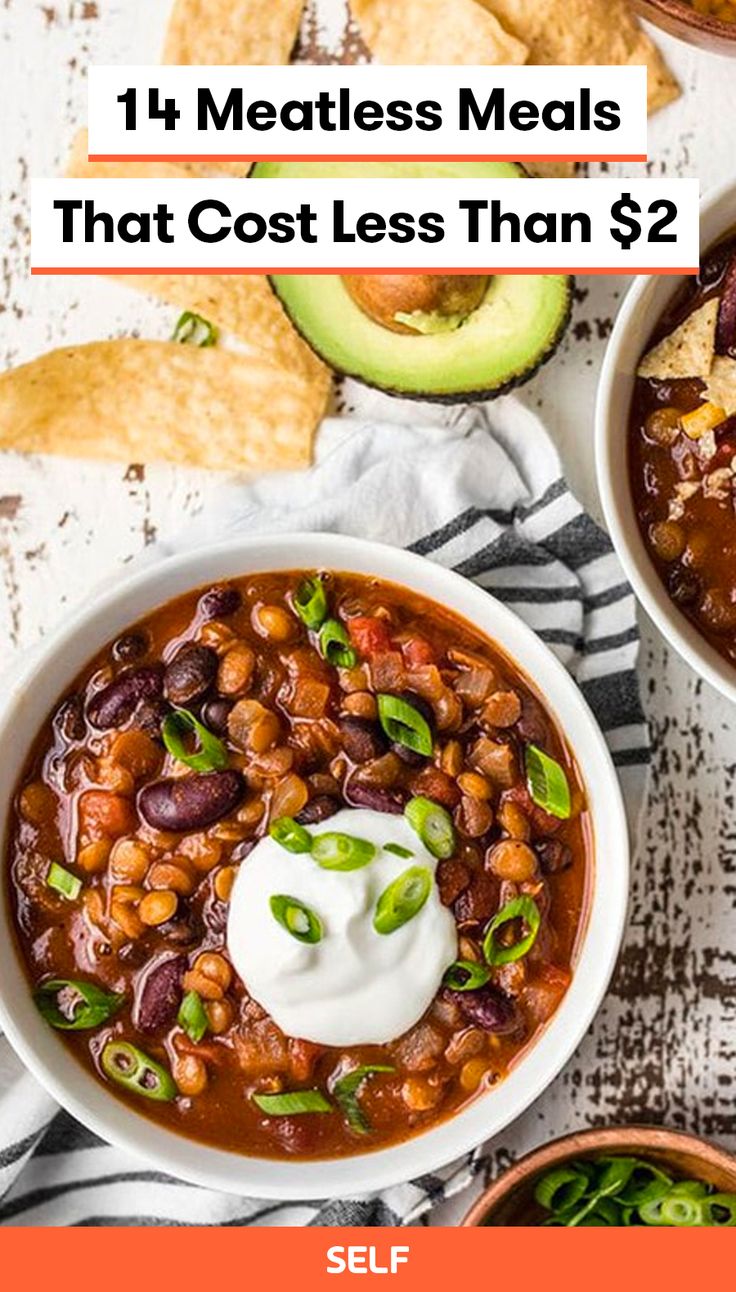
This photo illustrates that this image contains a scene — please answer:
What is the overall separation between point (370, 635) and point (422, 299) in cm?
62

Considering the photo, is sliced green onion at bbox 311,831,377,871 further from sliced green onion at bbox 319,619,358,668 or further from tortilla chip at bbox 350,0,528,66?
tortilla chip at bbox 350,0,528,66

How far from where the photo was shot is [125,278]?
3344mm

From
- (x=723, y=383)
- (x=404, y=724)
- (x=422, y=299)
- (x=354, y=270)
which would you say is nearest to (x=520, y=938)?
(x=404, y=724)

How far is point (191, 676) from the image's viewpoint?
2.95 metres

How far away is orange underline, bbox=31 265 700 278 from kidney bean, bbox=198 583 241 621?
62cm

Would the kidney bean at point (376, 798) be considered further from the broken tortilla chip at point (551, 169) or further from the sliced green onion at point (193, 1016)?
the broken tortilla chip at point (551, 169)

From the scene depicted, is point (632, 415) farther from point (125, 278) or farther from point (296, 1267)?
point (296, 1267)

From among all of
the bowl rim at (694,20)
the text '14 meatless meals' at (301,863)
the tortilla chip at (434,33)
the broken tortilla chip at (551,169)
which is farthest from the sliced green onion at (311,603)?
the bowl rim at (694,20)

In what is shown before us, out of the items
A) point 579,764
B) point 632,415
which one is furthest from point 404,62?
point 579,764

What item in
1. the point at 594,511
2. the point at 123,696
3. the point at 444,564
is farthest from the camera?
the point at 594,511

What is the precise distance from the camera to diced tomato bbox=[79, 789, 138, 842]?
9.72ft

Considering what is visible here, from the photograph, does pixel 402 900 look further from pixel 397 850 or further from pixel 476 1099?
pixel 476 1099

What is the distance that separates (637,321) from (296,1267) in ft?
6.14

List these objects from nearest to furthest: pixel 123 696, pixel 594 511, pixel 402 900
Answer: pixel 402 900
pixel 123 696
pixel 594 511
